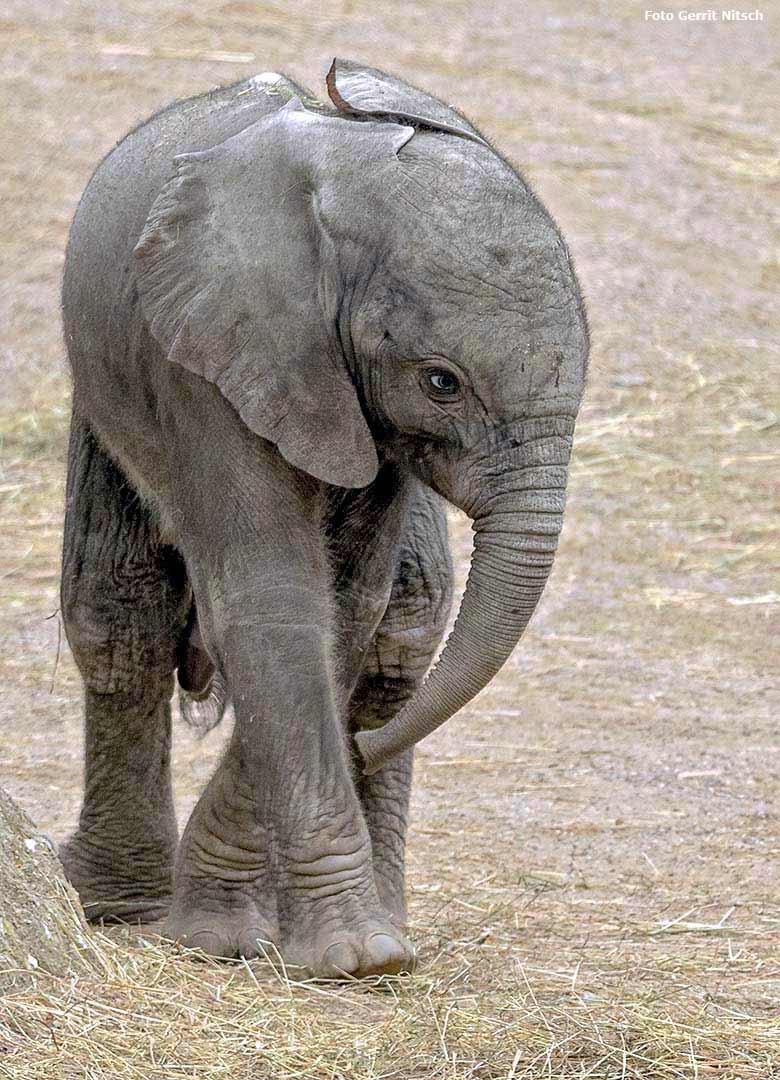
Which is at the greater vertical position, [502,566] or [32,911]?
[502,566]

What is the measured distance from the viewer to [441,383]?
4.83m

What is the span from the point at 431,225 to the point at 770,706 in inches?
165

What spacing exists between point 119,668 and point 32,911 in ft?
4.10

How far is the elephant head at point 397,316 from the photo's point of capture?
478cm

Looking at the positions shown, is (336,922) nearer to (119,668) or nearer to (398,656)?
(398,656)

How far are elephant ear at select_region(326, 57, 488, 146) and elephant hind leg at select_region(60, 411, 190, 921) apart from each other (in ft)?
4.16

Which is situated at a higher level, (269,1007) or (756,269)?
(269,1007)

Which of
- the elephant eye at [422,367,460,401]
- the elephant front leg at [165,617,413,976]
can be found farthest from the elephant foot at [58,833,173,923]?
the elephant eye at [422,367,460,401]

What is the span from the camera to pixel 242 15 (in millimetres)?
16859

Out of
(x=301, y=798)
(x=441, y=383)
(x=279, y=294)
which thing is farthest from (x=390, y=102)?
(x=301, y=798)

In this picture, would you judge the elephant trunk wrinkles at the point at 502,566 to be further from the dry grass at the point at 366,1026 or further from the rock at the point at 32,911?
the rock at the point at 32,911

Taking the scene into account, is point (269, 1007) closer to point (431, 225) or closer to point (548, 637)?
point (431, 225)

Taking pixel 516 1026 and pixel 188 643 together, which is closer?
pixel 516 1026

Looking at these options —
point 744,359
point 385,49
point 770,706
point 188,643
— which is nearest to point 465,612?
point 188,643
